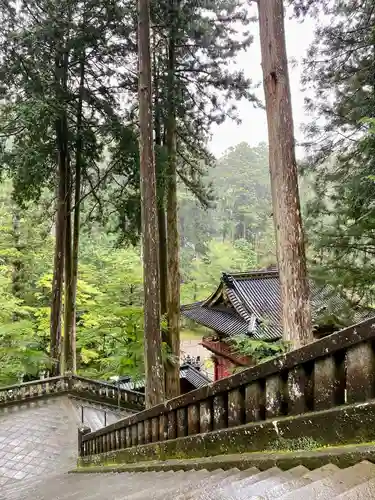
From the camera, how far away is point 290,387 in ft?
6.12

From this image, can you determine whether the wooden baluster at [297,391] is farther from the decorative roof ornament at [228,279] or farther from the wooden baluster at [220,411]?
the decorative roof ornament at [228,279]

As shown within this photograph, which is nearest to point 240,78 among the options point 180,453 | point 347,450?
point 180,453

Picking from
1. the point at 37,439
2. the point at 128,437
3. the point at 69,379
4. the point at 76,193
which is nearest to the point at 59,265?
the point at 76,193

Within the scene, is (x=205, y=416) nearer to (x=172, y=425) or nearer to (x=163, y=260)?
(x=172, y=425)

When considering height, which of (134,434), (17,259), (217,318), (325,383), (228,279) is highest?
(17,259)

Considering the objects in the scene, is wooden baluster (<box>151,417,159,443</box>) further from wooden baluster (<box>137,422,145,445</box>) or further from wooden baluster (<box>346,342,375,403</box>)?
wooden baluster (<box>346,342,375,403</box>)

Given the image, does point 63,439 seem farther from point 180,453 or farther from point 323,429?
point 323,429

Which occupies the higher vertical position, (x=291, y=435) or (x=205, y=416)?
(x=291, y=435)

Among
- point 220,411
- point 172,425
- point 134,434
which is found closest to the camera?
point 220,411

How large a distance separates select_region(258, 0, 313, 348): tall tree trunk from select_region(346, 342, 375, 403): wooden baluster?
9.29 feet

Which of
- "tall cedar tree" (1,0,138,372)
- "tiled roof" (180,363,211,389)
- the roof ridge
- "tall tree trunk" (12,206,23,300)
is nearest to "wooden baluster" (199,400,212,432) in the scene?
"tall cedar tree" (1,0,138,372)

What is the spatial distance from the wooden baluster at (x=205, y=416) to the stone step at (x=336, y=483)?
120 cm

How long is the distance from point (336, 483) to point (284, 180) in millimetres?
3638

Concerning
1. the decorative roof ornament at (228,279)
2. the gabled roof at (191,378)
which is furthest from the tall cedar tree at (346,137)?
the gabled roof at (191,378)
